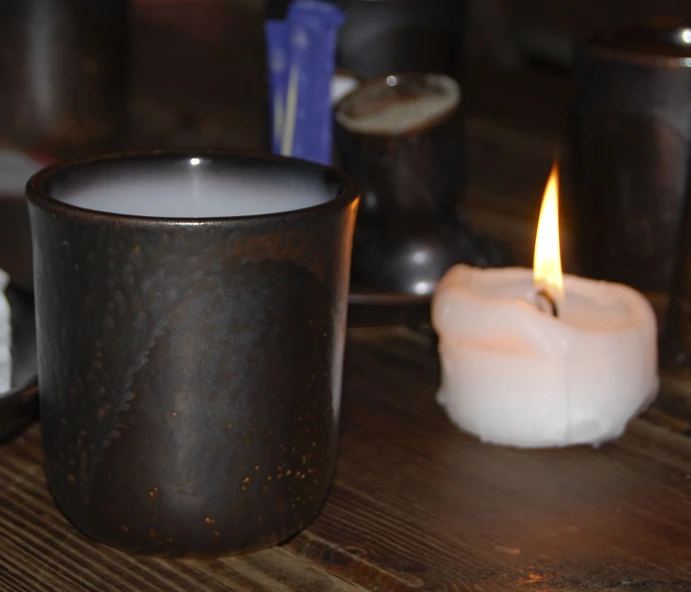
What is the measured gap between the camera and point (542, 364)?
575mm

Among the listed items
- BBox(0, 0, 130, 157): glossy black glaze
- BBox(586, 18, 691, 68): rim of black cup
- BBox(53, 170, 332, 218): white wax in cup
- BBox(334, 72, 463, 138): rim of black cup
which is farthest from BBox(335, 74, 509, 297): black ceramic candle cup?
BBox(0, 0, 130, 157): glossy black glaze

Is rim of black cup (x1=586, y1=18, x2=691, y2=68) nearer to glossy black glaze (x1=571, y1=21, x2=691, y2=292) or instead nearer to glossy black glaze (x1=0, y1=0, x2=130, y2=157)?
glossy black glaze (x1=571, y1=21, x2=691, y2=292)

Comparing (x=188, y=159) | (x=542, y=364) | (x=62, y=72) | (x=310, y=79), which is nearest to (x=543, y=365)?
(x=542, y=364)

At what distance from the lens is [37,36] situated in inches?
39.4

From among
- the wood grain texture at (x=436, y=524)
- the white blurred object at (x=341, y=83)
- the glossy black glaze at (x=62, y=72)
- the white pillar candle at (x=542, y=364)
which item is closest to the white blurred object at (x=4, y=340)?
the wood grain texture at (x=436, y=524)

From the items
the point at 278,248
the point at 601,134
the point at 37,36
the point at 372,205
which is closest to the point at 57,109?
the point at 37,36

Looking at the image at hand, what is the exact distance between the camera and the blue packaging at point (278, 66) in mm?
816

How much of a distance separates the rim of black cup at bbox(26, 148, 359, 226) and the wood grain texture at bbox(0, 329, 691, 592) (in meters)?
0.15

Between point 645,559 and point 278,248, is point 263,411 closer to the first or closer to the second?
point 278,248

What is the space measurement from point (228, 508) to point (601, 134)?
16.1 inches

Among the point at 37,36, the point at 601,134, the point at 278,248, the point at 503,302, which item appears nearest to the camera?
the point at 278,248

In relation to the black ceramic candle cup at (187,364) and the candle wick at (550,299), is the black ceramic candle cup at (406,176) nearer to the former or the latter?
the candle wick at (550,299)

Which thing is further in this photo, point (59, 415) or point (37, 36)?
point (37, 36)

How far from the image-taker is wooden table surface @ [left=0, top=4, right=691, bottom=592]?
47 cm
